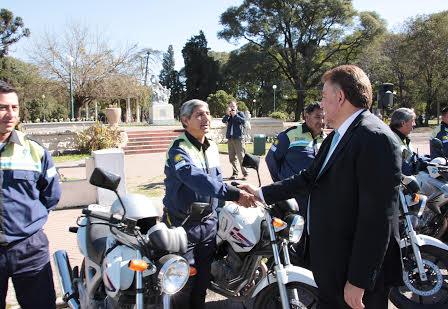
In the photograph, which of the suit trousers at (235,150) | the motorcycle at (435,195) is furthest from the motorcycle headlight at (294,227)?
the suit trousers at (235,150)

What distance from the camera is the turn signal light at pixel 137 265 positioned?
7.07 ft

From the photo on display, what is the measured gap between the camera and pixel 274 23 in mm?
47156

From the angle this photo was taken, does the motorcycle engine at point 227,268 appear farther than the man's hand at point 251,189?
Yes

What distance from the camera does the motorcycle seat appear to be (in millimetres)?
2980

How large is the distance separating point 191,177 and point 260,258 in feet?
3.13

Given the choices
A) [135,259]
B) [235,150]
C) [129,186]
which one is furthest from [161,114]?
[135,259]

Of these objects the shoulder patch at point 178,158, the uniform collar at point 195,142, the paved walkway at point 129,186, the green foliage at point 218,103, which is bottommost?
the paved walkway at point 129,186

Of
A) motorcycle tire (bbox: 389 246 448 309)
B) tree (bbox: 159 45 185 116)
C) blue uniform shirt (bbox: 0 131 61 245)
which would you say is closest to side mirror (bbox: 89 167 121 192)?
blue uniform shirt (bbox: 0 131 61 245)

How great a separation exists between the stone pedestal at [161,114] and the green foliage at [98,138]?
12021 millimetres

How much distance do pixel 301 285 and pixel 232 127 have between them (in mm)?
8762

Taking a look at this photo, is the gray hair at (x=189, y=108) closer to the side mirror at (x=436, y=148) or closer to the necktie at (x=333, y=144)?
the necktie at (x=333, y=144)

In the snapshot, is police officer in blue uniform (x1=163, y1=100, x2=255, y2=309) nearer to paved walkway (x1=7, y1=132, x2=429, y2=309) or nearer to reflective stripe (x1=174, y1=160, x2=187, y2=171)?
reflective stripe (x1=174, y1=160, x2=187, y2=171)

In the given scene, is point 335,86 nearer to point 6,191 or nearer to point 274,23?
point 6,191

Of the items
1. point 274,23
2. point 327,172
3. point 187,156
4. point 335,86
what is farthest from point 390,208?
Result: point 274,23
